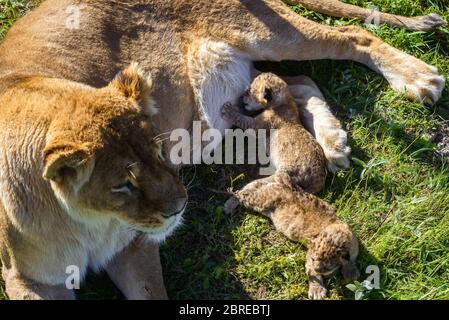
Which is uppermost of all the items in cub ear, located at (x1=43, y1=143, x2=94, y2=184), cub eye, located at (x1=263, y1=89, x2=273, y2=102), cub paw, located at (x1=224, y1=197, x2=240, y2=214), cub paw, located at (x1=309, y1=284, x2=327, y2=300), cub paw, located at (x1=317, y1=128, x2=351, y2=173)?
cub ear, located at (x1=43, y1=143, x2=94, y2=184)

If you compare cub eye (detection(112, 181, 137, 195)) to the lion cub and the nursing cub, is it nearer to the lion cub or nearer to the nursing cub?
the nursing cub

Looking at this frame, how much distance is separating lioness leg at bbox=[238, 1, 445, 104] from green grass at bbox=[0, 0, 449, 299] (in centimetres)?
10

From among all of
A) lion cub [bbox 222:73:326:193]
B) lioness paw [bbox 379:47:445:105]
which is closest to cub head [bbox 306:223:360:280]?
lion cub [bbox 222:73:326:193]

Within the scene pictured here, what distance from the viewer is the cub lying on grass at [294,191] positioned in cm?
369

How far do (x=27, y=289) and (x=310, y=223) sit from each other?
4.88 ft

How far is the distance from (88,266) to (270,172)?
1218 mm

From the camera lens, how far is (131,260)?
3766mm

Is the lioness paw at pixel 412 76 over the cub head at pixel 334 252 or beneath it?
over

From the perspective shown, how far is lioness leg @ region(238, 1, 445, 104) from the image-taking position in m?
4.52

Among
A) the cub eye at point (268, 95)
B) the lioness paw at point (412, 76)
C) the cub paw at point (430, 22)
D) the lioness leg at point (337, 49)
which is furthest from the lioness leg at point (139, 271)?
the cub paw at point (430, 22)

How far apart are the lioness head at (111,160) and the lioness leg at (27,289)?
50 cm

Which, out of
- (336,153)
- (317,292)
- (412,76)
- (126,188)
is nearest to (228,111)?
(336,153)

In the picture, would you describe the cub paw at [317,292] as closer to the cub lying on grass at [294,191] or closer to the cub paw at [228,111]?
the cub lying on grass at [294,191]

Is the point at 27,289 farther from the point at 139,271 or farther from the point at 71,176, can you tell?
A: the point at 71,176
